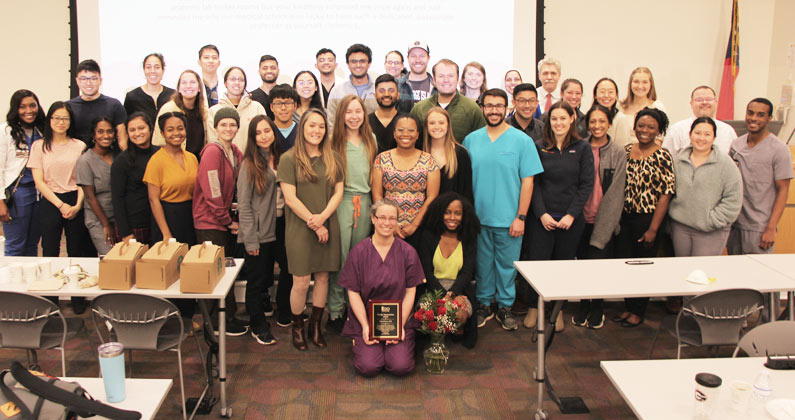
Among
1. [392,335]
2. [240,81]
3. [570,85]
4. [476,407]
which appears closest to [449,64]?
[570,85]

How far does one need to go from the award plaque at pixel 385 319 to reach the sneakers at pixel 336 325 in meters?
0.61

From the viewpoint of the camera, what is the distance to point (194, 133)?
4.21 m

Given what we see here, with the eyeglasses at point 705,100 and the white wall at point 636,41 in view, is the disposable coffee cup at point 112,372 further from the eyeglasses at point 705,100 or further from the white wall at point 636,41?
the white wall at point 636,41

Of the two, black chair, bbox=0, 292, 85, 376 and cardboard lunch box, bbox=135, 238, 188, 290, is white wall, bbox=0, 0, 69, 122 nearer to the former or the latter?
black chair, bbox=0, 292, 85, 376

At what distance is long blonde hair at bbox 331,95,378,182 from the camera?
11.7 feet

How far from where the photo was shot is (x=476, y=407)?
2984mm

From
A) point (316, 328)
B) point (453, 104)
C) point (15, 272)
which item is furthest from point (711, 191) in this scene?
point (15, 272)

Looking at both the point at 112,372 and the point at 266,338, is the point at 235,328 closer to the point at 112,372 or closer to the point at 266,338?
the point at 266,338

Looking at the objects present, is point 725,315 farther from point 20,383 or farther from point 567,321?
point 20,383

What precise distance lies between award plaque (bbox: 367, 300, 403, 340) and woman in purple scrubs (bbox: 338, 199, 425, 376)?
3 centimetres

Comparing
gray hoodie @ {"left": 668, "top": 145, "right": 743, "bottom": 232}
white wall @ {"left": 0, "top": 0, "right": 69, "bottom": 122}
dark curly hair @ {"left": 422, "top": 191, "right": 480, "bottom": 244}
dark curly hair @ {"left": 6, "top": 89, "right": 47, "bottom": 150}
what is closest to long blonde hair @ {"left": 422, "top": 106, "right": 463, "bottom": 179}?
dark curly hair @ {"left": 422, "top": 191, "right": 480, "bottom": 244}

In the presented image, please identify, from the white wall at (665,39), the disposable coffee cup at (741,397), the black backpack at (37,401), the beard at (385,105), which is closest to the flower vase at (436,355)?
the beard at (385,105)

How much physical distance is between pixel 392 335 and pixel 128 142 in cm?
204

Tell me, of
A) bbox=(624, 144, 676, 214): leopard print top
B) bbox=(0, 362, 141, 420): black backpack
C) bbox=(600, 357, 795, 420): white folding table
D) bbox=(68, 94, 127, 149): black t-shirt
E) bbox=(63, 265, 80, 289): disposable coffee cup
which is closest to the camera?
bbox=(0, 362, 141, 420): black backpack
